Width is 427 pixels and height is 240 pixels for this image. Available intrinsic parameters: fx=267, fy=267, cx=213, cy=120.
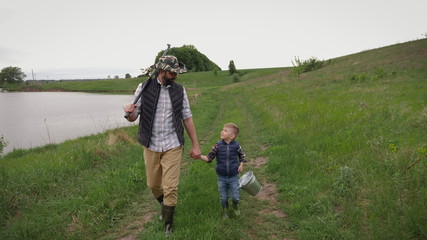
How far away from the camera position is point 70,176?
23.4ft

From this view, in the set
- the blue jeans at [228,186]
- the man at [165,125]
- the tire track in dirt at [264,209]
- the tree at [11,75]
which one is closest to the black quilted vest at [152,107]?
the man at [165,125]

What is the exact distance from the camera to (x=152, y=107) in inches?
172

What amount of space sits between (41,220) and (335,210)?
531 centimetres

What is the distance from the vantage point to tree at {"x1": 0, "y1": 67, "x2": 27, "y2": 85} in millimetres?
119625

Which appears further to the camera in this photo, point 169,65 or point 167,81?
point 167,81

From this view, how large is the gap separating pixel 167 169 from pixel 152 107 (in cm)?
104

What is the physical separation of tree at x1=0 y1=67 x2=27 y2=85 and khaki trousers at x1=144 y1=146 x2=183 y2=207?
148 m

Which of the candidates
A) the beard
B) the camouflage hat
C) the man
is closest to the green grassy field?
the man

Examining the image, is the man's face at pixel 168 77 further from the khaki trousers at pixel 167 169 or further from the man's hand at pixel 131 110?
the khaki trousers at pixel 167 169

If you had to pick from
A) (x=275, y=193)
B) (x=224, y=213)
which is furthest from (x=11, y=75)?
(x=224, y=213)

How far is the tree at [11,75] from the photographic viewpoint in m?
120

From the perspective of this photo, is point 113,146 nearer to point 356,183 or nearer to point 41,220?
point 41,220

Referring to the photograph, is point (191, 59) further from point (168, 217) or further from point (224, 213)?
point (168, 217)

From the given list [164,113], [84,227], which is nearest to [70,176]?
[84,227]
